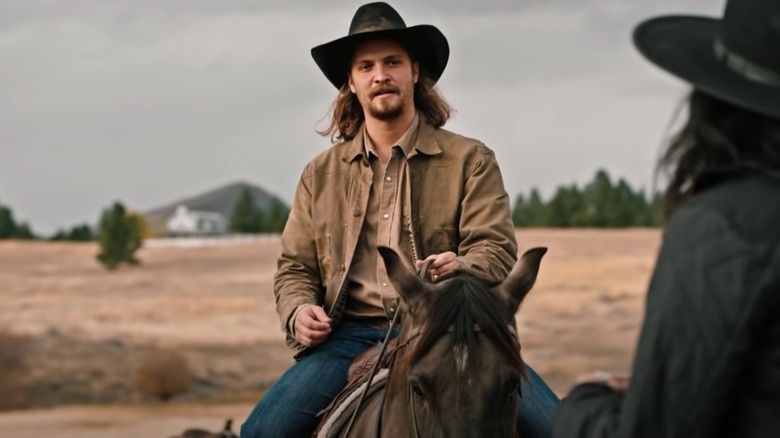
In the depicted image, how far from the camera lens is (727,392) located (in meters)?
2.47

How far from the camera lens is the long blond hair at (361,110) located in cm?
651

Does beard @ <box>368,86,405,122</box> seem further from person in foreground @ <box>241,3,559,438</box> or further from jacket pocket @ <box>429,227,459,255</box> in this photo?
jacket pocket @ <box>429,227,459,255</box>

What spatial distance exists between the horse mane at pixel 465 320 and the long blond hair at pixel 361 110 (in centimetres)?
175

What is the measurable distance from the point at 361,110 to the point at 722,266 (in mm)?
4226

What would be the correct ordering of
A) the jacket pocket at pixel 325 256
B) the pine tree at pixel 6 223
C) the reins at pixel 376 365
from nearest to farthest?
the reins at pixel 376 365
the jacket pocket at pixel 325 256
the pine tree at pixel 6 223

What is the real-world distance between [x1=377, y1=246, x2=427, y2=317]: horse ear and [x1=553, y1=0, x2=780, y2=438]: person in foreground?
2268 millimetres

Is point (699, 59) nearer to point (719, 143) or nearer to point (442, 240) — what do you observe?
point (719, 143)

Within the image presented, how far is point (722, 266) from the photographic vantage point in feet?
8.09

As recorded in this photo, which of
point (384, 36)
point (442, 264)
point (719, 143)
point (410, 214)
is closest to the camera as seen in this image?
point (719, 143)

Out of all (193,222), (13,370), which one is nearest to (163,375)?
(13,370)

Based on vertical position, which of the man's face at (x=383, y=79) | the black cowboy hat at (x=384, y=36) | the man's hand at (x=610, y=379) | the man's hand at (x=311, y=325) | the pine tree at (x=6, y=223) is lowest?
the pine tree at (x=6, y=223)

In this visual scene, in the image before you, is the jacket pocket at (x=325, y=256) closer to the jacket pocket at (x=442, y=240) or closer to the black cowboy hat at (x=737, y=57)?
the jacket pocket at (x=442, y=240)

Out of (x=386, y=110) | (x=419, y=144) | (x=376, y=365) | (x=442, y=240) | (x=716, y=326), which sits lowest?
(x=376, y=365)

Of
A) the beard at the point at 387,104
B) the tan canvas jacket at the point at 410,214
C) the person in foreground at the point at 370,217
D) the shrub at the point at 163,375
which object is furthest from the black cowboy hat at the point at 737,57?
the shrub at the point at 163,375
